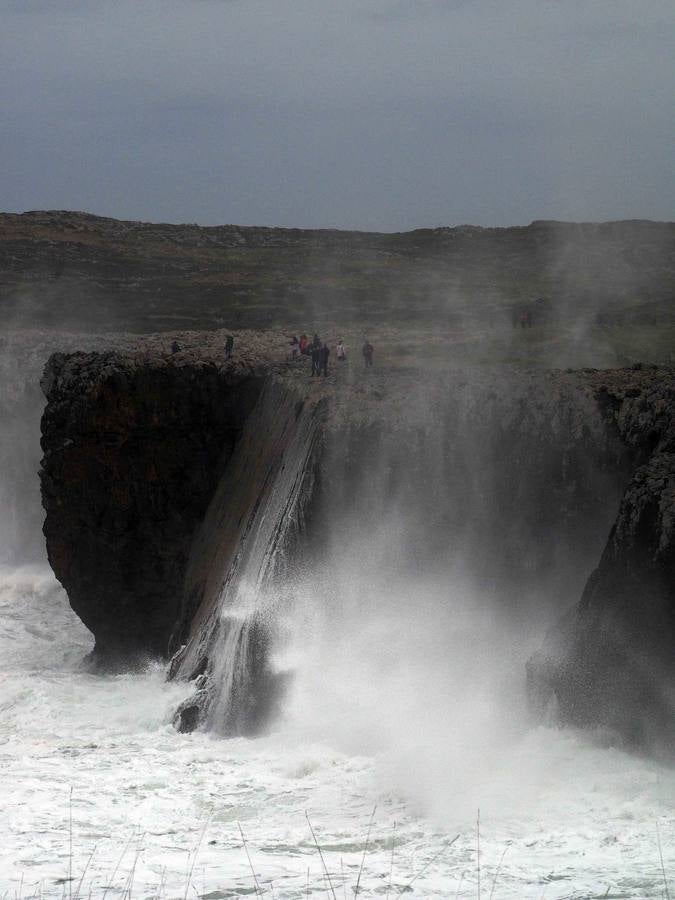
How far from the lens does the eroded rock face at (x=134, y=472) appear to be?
2588cm

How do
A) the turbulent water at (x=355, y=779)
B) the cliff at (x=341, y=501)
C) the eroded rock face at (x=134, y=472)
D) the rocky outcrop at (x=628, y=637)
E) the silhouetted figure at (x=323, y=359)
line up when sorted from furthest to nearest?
the eroded rock face at (x=134, y=472) < the silhouetted figure at (x=323, y=359) < the cliff at (x=341, y=501) < the rocky outcrop at (x=628, y=637) < the turbulent water at (x=355, y=779)

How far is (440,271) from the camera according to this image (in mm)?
69688

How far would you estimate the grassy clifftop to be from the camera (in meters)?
47.2

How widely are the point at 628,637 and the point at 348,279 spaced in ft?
180

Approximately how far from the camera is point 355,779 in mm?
16609

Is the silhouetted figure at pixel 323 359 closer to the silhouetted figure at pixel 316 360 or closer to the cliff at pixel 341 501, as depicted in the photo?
the silhouetted figure at pixel 316 360

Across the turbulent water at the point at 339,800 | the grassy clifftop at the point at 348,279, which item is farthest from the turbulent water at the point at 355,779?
the grassy clifftop at the point at 348,279

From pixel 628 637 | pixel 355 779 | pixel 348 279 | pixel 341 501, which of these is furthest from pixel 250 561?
pixel 348 279

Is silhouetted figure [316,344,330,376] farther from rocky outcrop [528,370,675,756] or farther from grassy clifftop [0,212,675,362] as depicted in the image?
grassy clifftop [0,212,675,362]

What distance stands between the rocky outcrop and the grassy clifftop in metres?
18.5

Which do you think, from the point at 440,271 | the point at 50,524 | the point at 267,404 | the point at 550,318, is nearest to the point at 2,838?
the point at 267,404

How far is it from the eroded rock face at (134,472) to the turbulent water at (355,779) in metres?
2.49

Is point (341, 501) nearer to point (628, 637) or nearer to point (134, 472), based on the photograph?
point (628, 637)

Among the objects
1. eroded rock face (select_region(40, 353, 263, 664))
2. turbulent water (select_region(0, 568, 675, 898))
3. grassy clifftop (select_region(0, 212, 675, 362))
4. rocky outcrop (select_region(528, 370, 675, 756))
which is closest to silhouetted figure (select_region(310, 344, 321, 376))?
eroded rock face (select_region(40, 353, 263, 664))
